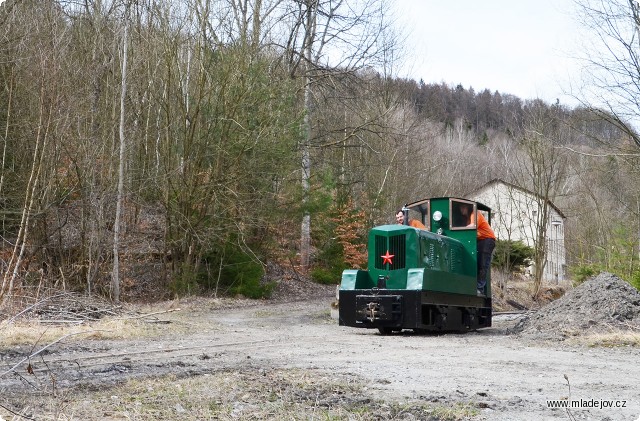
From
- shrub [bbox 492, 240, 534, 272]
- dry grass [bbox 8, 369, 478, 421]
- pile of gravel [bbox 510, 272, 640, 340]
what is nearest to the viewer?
dry grass [bbox 8, 369, 478, 421]

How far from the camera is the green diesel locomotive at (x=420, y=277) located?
1355 centimetres

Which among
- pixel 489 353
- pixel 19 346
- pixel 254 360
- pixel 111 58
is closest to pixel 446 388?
pixel 254 360

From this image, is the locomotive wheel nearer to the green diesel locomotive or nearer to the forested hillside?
the green diesel locomotive

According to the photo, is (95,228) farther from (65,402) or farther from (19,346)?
(65,402)

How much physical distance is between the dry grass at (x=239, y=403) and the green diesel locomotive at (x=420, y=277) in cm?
629

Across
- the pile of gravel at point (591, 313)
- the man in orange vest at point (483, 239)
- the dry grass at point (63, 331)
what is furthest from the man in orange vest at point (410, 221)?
the dry grass at point (63, 331)

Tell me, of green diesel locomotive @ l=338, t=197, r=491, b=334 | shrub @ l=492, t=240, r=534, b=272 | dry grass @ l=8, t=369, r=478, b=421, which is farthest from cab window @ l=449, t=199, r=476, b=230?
shrub @ l=492, t=240, r=534, b=272

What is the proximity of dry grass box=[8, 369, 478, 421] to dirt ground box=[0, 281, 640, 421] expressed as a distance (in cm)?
1

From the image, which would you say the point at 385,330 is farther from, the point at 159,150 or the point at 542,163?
the point at 542,163

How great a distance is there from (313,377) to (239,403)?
160 centimetres

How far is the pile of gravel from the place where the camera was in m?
12.8

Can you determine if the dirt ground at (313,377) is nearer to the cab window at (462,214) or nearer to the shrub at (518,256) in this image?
the cab window at (462,214)

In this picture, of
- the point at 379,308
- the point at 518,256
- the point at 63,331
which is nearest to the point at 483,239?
the point at 379,308

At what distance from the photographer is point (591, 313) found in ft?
43.5
